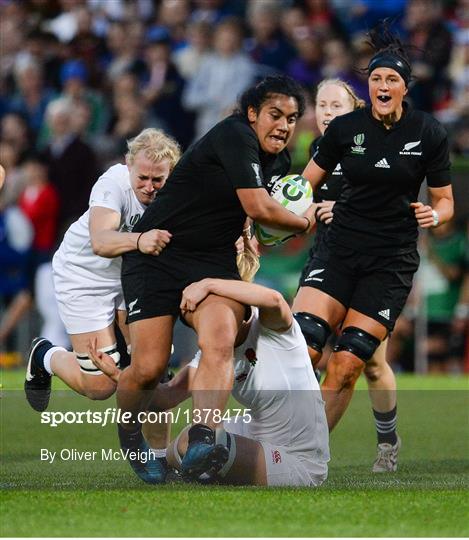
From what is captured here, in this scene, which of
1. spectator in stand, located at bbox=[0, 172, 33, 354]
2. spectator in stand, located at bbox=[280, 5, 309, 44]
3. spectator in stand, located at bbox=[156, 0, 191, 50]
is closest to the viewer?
spectator in stand, located at bbox=[0, 172, 33, 354]

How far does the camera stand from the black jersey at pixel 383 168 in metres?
8.14

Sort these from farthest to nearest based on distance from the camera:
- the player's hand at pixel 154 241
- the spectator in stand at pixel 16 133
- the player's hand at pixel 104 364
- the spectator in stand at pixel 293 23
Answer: the spectator in stand at pixel 16 133 → the spectator in stand at pixel 293 23 → the player's hand at pixel 104 364 → the player's hand at pixel 154 241

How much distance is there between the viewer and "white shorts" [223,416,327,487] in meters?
7.00

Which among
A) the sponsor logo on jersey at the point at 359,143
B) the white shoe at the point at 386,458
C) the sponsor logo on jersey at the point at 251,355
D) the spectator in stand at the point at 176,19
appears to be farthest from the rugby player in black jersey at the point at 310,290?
the spectator in stand at the point at 176,19

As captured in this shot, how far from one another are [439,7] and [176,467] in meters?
10.3

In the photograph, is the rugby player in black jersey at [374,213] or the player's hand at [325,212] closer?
the rugby player in black jersey at [374,213]

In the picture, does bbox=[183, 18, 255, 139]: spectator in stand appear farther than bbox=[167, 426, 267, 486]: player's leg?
Yes

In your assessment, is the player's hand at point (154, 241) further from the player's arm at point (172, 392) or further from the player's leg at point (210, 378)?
the player's arm at point (172, 392)

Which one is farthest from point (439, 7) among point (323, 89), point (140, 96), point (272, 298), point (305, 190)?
point (272, 298)

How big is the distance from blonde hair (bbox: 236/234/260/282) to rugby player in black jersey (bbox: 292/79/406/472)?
Result: 1.53ft

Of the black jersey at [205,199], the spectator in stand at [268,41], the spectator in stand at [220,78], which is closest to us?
the black jersey at [205,199]

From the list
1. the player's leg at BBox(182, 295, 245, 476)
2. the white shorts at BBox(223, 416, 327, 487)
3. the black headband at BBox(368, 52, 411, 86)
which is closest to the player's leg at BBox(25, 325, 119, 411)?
the player's leg at BBox(182, 295, 245, 476)

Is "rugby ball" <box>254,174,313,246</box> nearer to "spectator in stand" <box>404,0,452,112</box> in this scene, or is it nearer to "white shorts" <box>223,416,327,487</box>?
"white shorts" <box>223,416,327,487</box>

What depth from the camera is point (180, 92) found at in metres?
16.9
